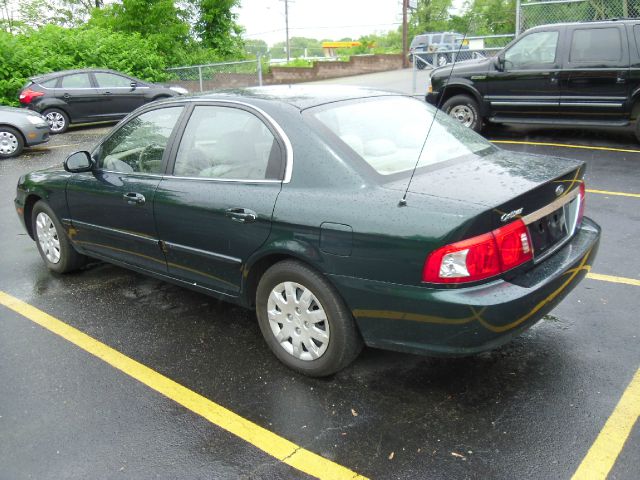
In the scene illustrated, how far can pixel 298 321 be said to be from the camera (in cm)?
338

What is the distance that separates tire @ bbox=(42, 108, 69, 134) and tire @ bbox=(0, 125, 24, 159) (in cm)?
325

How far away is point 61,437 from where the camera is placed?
9.93 ft

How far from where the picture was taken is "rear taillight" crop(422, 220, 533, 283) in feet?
9.09

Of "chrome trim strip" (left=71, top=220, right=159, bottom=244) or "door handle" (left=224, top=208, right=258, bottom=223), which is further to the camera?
"chrome trim strip" (left=71, top=220, right=159, bottom=244)

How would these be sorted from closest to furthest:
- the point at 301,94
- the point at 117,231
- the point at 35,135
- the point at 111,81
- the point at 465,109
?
the point at 301,94, the point at 117,231, the point at 465,109, the point at 35,135, the point at 111,81

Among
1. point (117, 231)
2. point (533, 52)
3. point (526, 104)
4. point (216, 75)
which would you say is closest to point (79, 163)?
point (117, 231)

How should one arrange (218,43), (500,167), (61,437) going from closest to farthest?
(61,437) < (500,167) < (218,43)

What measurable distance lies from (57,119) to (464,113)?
10297 millimetres

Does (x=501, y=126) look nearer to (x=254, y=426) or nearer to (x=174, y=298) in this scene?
(x=174, y=298)

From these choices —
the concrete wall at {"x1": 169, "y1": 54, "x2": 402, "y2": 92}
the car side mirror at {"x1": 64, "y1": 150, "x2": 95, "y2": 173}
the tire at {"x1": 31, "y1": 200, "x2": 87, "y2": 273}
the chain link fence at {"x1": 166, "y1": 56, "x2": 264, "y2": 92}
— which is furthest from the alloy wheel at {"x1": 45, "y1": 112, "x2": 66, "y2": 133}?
the car side mirror at {"x1": 64, "y1": 150, "x2": 95, "y2": 173}

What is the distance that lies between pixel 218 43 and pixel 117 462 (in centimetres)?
2403

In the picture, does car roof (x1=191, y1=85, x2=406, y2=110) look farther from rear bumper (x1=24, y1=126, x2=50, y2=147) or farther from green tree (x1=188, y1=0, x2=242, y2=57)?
green tree (x1=188, y1=0, x2=242, y2=57)

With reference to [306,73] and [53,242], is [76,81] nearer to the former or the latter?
[53,242]

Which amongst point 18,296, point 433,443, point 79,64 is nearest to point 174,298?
point 18,296
